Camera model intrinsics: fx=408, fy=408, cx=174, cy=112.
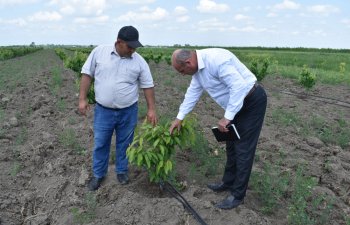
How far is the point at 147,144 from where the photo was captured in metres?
4.54

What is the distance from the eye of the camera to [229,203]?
438cm

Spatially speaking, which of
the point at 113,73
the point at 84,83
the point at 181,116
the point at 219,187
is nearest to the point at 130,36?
the point at 113,73

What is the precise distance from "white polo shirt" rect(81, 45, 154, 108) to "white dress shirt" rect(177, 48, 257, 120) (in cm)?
80

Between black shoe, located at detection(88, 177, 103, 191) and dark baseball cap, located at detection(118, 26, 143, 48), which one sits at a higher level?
dark baseball cap, located at detection(118, 26, 143, 48)

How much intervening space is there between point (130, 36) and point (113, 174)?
74.0 inches

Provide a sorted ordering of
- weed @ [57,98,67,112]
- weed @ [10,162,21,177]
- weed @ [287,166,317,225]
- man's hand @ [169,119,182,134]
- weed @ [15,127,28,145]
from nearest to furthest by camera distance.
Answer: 1. weed @ [287,166,317,225]
2. man's hand @ [169,119,182,134]
3. weed @ [10,162,21,177]
4. weed @ [15,127,28,145]
5. weed @ [57,98,67,112]

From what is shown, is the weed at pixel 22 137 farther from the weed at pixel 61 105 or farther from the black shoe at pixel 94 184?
the black shoe at pixel 94 184

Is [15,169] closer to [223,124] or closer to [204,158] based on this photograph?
[204,158]

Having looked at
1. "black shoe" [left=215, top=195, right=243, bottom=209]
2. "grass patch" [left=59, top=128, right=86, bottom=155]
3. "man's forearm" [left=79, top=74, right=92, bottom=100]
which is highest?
"man's forearm" [left=79, top=74, right=92, bottom=100]

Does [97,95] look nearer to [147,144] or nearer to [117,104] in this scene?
[117,104]

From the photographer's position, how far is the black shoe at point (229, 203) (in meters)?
4.34

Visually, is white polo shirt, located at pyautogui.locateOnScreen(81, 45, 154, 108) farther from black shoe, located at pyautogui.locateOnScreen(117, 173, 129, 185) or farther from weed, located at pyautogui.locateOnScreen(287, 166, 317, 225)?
weed, located at pyautogui.locateOnScreen(287, 166, 317, 225)

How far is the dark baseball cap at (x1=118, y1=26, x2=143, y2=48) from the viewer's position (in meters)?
4.36

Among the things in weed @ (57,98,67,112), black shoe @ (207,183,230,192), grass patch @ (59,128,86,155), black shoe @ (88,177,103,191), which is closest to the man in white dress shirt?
black shoe @ (207,183,230,192)
